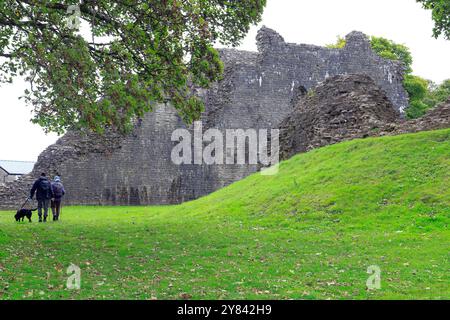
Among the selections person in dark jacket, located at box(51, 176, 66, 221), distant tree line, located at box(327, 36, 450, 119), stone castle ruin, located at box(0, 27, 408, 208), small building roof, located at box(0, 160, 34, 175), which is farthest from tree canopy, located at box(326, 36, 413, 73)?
person in dark jacket, located at box(51, 176, 66, 221)

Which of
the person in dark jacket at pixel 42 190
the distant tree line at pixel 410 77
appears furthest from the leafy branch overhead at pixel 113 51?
the distant tree line at pixel 410 77

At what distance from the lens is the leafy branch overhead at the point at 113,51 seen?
12508 mm

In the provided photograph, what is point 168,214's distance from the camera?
21.8 m

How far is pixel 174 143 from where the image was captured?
112ft

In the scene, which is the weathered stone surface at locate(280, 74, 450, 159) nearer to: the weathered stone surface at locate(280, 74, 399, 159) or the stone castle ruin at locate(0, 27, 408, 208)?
the weathered stone surface at locate(280, 74, 399, 159)

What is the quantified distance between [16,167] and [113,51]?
5165cm

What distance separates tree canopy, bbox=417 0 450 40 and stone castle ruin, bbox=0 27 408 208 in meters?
5.97

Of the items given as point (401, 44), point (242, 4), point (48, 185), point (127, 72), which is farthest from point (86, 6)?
point (401, 44)

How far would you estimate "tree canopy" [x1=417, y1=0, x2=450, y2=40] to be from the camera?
756 inches

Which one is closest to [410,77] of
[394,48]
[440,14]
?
[394,48]

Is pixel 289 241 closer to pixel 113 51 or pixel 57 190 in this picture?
pixel 113 51

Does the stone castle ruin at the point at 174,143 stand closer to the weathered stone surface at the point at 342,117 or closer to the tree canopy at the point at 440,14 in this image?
the weathered stone surface at the point at 342,117

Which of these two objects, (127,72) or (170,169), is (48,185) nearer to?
(127,72)

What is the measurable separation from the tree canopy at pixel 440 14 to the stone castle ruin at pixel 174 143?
5969 mm
